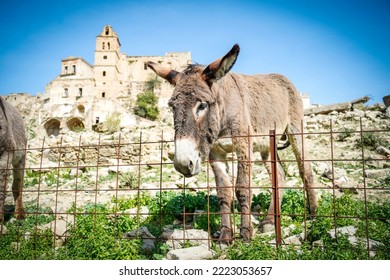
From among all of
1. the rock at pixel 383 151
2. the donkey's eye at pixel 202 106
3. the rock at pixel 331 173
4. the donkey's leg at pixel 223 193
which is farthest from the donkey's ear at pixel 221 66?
the rock at pixel 383 151

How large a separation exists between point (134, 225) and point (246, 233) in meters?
1.81

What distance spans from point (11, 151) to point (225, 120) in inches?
156

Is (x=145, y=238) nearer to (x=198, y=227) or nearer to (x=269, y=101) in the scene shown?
(x=198, y=227)

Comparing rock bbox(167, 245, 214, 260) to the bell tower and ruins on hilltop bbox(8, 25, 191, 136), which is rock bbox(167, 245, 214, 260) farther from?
the bell tower

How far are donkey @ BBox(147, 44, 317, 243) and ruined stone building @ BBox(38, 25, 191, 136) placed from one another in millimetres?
28984

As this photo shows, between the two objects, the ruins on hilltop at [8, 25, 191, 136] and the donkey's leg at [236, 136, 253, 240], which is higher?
the ruins on hilltop at [8, 25, 191, 136]

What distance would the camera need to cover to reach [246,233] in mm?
3441

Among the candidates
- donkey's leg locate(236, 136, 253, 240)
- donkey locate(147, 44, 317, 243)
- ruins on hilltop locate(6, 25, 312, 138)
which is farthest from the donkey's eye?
ruins on hilltop locate(6, 25, 312, 138)

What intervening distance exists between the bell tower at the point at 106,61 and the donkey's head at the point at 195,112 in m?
52.9

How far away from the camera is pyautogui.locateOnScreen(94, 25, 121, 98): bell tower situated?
53594 mm

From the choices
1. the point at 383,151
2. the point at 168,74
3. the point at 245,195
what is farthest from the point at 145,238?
the point at 383,151

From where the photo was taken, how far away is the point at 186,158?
260cm

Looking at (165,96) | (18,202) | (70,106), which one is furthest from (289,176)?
(165,96)
